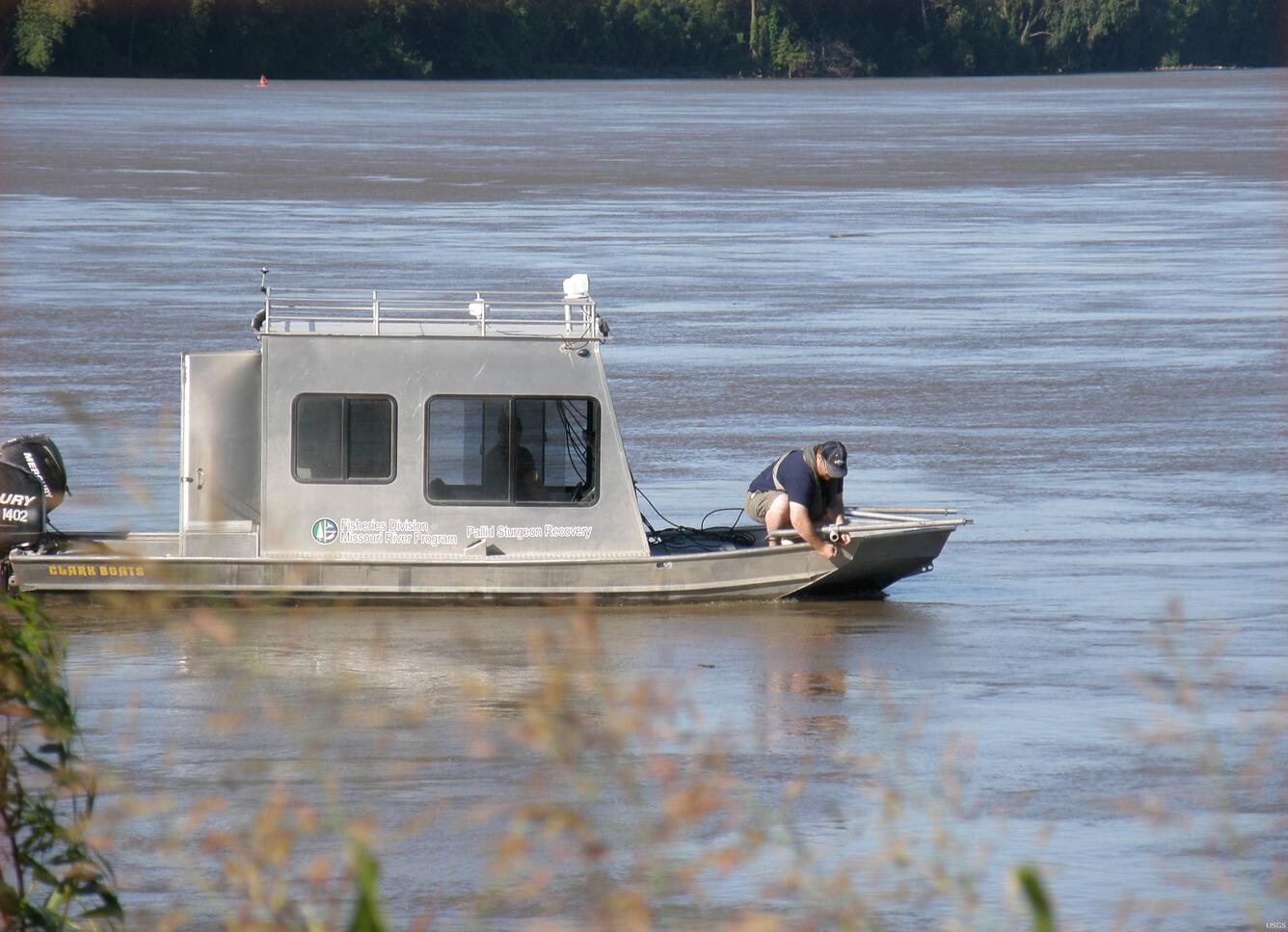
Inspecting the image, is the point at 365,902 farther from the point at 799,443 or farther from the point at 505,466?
the point at 799,443

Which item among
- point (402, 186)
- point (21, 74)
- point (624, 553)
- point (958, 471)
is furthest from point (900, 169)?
point (21, 74)

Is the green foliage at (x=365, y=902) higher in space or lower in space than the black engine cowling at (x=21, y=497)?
higher

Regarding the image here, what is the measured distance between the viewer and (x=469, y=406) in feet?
44.1

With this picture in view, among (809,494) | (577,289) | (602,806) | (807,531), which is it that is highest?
(577,289)

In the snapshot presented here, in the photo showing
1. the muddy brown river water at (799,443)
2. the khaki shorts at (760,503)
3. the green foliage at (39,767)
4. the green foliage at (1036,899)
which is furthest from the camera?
the khaki shorts at (760,503)

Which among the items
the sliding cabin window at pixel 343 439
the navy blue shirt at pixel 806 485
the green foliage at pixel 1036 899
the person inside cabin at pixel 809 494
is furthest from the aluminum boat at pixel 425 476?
the green foliage at pixel 1036 899

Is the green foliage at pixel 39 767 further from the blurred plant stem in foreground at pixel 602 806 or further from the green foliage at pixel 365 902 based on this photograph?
the blurred plant stem in foreground at pixel 602 806

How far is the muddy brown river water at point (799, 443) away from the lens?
29.3ft

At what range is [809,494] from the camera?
44.3 ft

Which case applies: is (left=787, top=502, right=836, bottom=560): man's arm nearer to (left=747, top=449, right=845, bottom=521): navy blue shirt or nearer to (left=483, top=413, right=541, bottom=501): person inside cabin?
(left=747, top=449, right=845, bottom=521): navy blue shirt

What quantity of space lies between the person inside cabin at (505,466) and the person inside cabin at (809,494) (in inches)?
59.9

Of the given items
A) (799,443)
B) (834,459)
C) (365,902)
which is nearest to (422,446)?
(834,459)

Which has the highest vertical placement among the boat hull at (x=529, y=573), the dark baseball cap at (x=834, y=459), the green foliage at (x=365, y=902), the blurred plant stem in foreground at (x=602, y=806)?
the green foliage at (x=365, y=902)

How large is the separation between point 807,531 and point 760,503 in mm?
648
